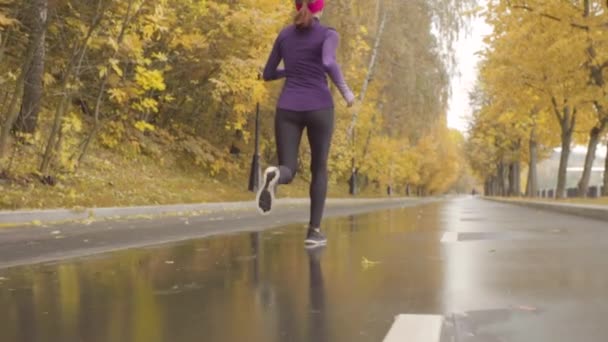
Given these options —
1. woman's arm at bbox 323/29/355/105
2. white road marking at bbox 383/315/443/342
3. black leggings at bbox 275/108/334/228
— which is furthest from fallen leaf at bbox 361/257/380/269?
white road marking at bbox 383/315/443/342

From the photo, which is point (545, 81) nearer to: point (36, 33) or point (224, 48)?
point (224, 48)

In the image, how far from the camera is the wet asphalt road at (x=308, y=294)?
3.43m

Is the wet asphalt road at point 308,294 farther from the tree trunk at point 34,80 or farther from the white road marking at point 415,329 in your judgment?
the tree trunk at point 34,80

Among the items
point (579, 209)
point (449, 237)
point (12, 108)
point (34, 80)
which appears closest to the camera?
point (449, 237)

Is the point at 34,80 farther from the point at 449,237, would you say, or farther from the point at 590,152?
the point at 590,152

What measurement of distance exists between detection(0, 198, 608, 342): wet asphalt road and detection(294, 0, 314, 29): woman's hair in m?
2.39

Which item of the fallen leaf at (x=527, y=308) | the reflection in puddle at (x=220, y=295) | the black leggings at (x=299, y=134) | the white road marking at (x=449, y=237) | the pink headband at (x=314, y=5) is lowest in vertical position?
the reflection in puddle at (x=220, y=295)

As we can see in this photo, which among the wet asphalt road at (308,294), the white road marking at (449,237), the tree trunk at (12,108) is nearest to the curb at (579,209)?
the white road marking at (449,237)

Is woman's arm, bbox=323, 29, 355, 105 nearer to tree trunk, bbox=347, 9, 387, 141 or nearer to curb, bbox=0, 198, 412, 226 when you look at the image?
curb, bbox=0, 198, 412, 226

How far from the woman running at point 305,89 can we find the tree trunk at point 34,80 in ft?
20.5

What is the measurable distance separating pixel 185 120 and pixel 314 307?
849 inches

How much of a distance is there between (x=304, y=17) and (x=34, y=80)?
7623 millimetres

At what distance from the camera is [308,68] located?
275 inches

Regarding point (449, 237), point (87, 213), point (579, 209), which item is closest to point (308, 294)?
point (449, 237)
